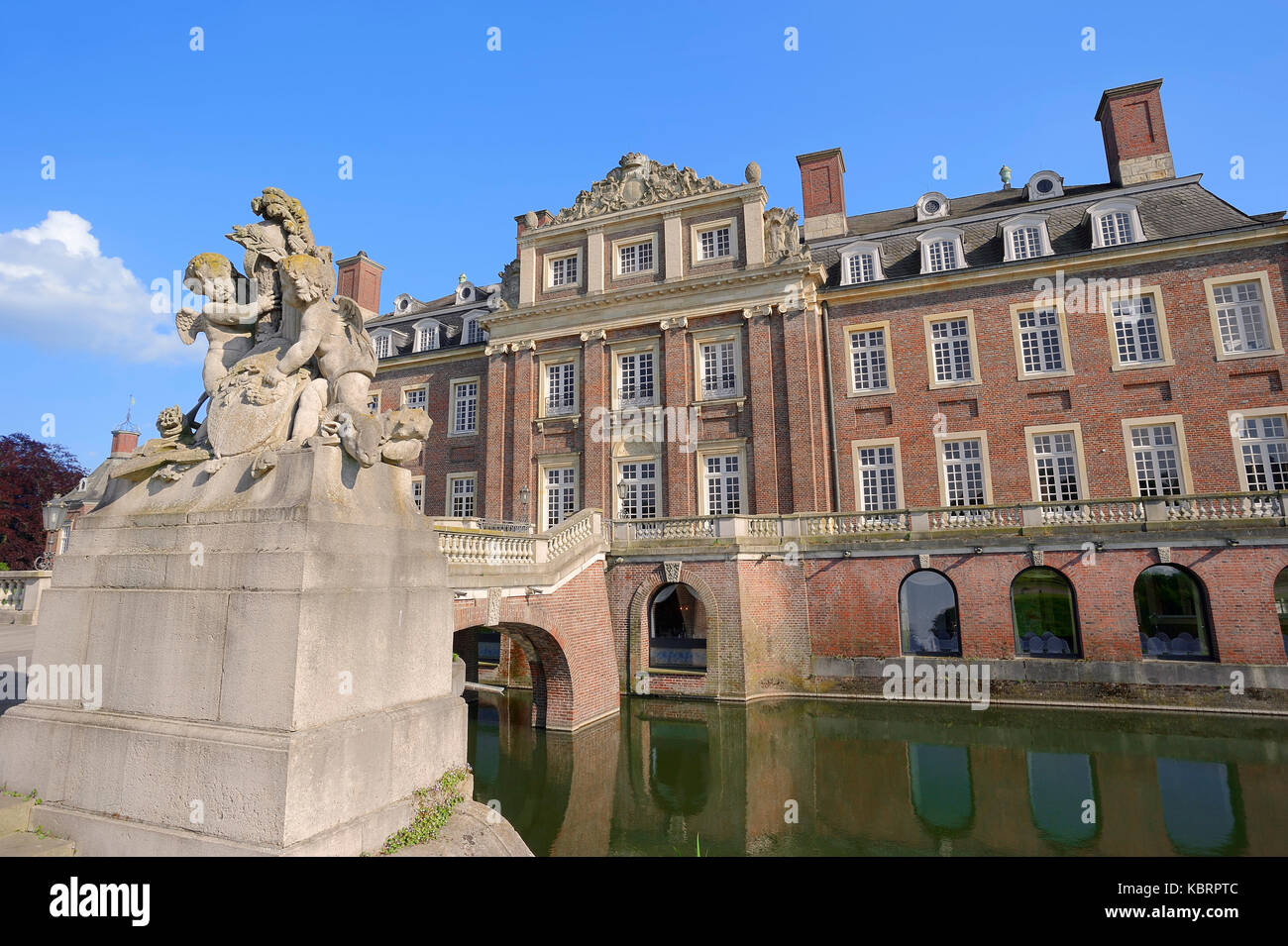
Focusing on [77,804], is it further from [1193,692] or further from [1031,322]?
[1031,322]

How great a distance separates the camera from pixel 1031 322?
20.4 metres

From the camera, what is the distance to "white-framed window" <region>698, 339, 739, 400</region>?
73.6 feet

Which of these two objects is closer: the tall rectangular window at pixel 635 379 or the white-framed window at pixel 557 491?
the tall rectangular window at pixel 635 379

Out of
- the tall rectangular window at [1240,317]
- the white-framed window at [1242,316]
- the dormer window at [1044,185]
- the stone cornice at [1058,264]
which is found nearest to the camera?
the white-framed window at [1242,316]

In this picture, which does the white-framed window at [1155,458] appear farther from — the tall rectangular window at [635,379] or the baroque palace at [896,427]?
the tall rectangular window at [635,379]

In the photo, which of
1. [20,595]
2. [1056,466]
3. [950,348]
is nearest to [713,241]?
[950,348]

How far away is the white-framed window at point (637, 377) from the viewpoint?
2334 cm

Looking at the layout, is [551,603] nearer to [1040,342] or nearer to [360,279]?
[1040,342]

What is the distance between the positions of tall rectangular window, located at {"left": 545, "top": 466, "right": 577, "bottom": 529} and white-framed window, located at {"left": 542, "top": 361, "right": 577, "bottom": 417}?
86.0 inches

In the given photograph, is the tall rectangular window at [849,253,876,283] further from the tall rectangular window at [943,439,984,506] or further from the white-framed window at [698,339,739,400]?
the tall rectangular window at [943,439,984,506]

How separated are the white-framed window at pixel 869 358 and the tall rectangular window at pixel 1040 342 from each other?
13.2ft

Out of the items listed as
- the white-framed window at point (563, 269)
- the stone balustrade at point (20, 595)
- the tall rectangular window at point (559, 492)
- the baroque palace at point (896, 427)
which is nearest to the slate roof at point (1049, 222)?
the baroque palace at point (896, 427)

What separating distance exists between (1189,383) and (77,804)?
24744 mm
